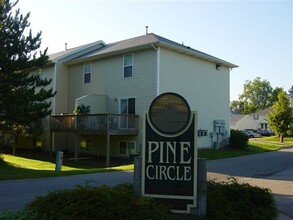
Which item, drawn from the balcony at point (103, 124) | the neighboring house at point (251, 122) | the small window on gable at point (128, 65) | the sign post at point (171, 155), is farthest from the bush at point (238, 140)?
the neighboring house at point (251, 122)

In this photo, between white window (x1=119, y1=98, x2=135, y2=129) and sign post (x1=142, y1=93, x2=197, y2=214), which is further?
white window (x1=119, y1=98, x2=135, y2=129)

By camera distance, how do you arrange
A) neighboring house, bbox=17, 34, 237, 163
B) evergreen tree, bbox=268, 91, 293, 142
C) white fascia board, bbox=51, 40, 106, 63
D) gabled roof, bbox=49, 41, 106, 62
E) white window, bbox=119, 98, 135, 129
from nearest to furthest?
white window, bbox=119, 98, 135, 129 → neighboring house, bbox=17, 34, 237, 163 → white fascia board, bbox=51, 40, 106, 63 → gabled roof, bbox=49, 41, 106, 62 → evergreen tree, bbox=268, 91, 293, 142

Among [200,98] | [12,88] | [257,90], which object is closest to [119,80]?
[200,98]

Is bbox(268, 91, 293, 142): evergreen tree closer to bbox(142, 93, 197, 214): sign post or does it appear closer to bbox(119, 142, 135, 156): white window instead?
bbox(119, 142, 135, 156): white window

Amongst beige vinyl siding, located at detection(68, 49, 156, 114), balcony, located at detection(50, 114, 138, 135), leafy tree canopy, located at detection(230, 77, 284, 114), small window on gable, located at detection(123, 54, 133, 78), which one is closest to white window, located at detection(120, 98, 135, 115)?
beige vinyl siding, located at detection(68, 49, 156, 114)

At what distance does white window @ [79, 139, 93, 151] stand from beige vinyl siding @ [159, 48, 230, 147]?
8.01m

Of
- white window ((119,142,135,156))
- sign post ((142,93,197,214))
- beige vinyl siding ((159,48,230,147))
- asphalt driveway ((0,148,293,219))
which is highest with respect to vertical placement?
beige vinyl siding ((159,48,230,147))

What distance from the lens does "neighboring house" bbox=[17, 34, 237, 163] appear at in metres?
23.5

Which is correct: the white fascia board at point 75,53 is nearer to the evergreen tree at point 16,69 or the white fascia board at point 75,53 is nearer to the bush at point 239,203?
the evergreen tree at point 16,69

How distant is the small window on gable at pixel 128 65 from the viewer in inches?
989

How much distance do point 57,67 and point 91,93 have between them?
13.4ft

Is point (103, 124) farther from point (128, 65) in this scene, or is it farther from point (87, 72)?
point (87, 72)

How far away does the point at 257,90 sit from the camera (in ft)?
361

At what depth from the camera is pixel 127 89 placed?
25.2 metres
